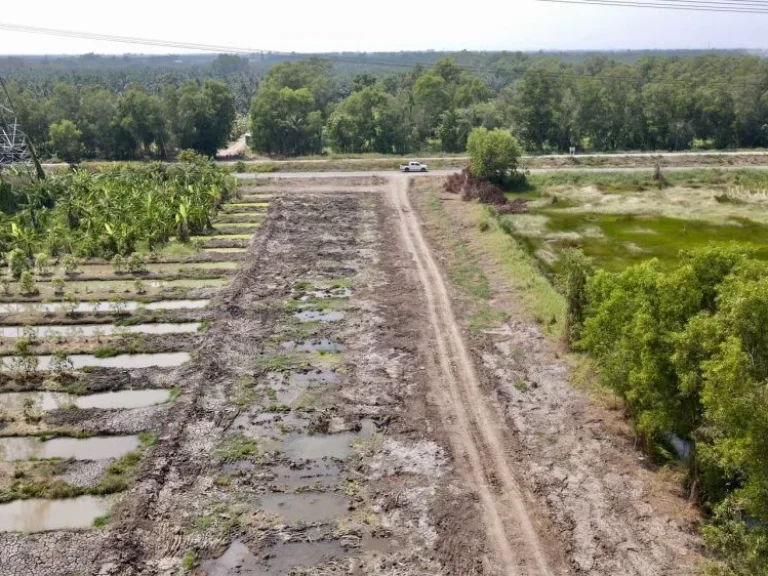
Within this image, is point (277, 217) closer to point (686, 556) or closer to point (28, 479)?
point (28, 479)

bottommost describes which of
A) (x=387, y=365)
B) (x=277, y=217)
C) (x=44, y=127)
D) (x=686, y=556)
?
(x=686, y=556)

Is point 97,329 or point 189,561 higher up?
point 97,329

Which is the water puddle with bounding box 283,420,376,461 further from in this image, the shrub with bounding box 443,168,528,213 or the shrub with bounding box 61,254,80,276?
the shrub with bounding box 443,168,528,213

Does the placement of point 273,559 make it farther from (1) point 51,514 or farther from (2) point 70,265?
(2) point 70,265

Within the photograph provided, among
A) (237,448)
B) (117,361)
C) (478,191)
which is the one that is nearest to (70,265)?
(117,361)

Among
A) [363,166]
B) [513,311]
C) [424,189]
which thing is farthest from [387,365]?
[363,166]

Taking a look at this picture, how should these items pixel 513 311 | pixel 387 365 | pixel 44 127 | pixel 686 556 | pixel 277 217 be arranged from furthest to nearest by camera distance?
pixel 44 127, pixel 277 217, pixel 513 311, pixel 387 365, pixel 686 556
